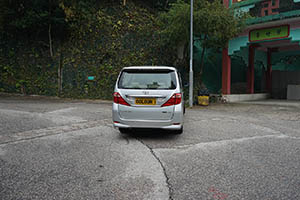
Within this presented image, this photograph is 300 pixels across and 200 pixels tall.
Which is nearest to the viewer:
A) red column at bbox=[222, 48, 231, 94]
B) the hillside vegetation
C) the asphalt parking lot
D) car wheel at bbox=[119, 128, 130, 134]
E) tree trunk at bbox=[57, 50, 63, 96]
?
the asphalt parking lot

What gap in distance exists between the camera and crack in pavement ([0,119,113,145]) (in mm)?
5213

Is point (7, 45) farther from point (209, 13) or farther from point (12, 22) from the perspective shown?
point (209, 13)

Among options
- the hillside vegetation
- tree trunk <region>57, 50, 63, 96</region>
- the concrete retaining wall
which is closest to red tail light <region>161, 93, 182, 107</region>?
the hillside vegetation

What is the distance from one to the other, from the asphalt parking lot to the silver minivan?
48 centimetres

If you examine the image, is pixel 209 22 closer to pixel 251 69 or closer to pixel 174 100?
pixel 251 69

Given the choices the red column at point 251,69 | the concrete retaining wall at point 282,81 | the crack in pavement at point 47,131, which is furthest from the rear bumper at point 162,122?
the concrete retaining wall at point 282,81

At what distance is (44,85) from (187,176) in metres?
16.0

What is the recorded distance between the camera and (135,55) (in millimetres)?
18641

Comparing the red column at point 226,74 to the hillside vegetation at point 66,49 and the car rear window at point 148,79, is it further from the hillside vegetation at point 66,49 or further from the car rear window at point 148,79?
the car rear window at point 148,79

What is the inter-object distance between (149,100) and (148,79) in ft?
1.70

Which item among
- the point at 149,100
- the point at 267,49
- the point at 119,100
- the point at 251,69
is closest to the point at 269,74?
the point at 267,49

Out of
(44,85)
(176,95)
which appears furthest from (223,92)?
(44,85)

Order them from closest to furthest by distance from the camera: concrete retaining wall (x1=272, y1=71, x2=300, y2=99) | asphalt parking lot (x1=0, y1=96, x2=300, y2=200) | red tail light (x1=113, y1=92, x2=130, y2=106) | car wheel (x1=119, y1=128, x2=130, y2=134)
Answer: asphalt parking lot (x1=0, y1=96, x2=300, y2=200) < red tail light (x1=113, y1=92, x2=130, y2=106) < car wheel (x1=119, y1=128, x2=130, y2=134) < concrete retaining wall (x1=272, y1=71, x2=300, y2=99)

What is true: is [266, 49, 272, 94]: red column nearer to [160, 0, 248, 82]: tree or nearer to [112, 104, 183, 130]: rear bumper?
[160, 0, 248, 82]: tree
